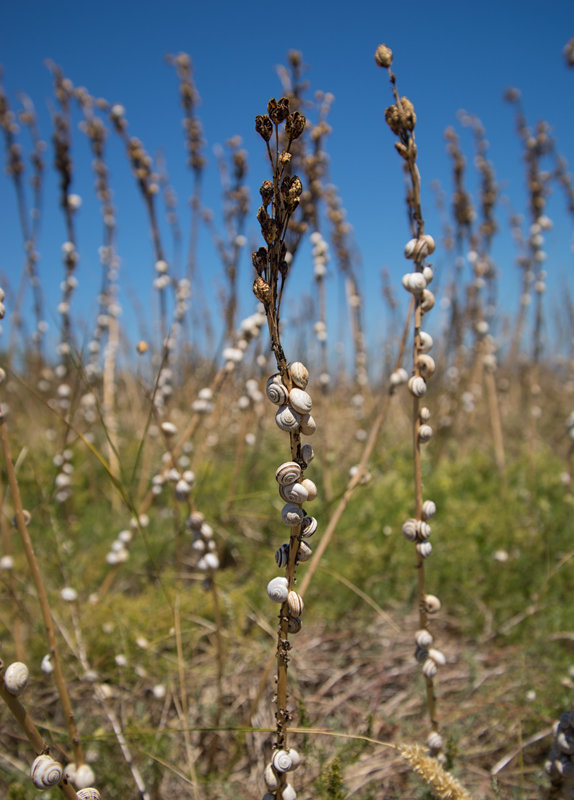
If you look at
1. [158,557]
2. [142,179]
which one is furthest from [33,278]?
[158,557]

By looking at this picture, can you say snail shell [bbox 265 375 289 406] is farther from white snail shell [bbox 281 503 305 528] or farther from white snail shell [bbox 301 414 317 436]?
white snail shell [bbox 281 503 305 528]

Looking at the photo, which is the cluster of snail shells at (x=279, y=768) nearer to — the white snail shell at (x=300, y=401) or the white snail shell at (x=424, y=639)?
the white snail shell at (x=424, y=639)

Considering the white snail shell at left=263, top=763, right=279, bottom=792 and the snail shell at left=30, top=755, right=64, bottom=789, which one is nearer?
the snail shell at left=30, top=755, right=64, bottom=789

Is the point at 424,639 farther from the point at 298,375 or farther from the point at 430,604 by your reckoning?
the point at 298,375

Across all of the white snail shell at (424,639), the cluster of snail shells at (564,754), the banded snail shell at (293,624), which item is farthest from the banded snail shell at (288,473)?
the cluster of snail shells at (564,754)

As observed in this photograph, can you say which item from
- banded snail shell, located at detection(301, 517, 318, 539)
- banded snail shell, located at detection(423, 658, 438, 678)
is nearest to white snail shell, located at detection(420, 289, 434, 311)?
banded snail shell, located at detection(301, 517, 318, 539)

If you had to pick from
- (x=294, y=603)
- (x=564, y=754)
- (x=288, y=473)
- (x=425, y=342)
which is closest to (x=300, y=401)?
(x=288, y=473)
